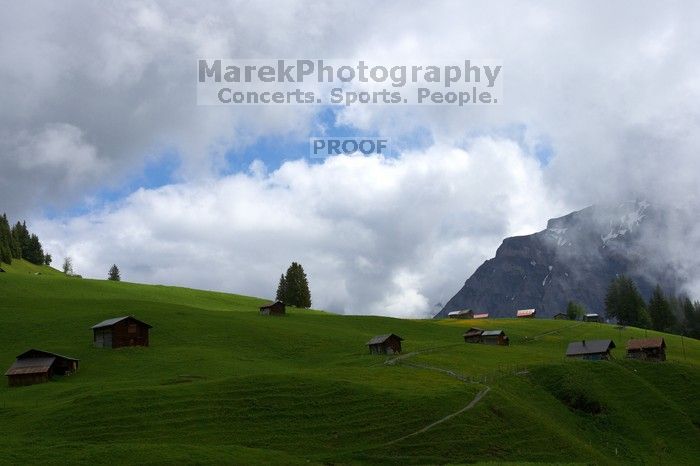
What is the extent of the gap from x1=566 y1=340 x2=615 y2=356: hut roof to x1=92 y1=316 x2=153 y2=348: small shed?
7166 centimetres

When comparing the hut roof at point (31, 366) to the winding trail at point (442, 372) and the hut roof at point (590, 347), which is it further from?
the hut roof at point (590, 347)

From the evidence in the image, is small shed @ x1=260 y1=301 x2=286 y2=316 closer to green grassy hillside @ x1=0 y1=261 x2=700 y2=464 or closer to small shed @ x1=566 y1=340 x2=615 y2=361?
green grassy hillside @ x1=0 y1=261 x2=700 y2=464

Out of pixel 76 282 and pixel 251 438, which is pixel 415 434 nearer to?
pixel 251 438

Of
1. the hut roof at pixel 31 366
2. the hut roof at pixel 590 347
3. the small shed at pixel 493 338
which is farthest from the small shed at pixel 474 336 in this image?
the hut roof at pixel 31 366

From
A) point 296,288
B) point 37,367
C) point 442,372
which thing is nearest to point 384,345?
point 442,372

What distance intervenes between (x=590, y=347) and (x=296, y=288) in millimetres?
91719

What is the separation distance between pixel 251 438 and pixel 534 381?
42169 millimetres

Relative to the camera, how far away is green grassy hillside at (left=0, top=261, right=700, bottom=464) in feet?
189

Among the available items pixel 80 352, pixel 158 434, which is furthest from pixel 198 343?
pixel 158 434

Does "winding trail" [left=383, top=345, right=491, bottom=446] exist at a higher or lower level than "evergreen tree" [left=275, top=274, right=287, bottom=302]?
lower

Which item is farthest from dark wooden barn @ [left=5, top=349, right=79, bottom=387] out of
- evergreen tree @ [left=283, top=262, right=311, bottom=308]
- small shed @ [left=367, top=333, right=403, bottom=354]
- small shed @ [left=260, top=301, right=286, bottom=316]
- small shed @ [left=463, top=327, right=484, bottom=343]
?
evergreen tree @ [left=283, top=262, right=311, bottom=308]

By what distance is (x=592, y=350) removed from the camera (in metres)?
114

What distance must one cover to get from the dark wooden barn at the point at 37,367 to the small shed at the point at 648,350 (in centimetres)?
8992

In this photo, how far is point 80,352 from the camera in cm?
9850
